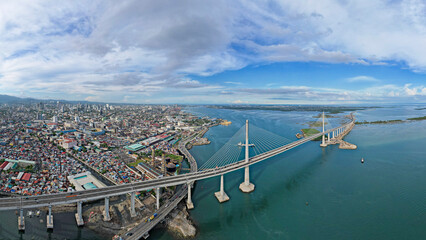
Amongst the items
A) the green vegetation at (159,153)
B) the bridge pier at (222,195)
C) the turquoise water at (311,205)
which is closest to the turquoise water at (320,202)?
the turquoise water at (311,205)

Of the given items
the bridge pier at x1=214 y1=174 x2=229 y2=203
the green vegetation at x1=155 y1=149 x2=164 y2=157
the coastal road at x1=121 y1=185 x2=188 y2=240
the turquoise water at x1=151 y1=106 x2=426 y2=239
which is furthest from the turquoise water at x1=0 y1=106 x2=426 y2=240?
the green vegetation at x1=155 y1=149 x2=164 y2=157

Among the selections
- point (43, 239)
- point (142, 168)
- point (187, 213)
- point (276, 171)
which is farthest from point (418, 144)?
point (43, 239)

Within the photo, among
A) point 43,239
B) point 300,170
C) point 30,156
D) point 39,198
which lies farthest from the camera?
point 30,156

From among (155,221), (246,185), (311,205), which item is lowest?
(311,205)

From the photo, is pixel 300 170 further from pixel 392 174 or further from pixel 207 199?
pixel 207 199

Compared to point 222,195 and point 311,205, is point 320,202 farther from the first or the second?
point 222,195

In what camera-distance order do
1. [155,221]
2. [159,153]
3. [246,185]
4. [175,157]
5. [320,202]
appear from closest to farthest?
[155,221] → [320,202] → [246,185] → [175,157] → [159,153]

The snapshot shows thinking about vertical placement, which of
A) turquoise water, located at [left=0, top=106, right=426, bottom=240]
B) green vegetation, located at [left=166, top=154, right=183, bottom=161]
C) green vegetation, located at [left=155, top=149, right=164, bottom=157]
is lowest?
turquoise water, located at [left=0, top=106, right=426, bottom=240]

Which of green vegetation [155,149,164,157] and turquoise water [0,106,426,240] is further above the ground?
green vegetation [155,149,164,157]

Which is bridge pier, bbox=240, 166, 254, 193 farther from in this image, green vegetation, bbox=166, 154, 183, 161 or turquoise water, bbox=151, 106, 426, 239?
green vegetation, bbox=166, 154, 183, 161

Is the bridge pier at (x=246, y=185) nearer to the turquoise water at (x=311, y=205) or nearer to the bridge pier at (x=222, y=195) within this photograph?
the turquoise water at (x=311, y=205)

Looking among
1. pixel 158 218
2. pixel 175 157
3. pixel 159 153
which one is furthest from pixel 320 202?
pixel 159 153
